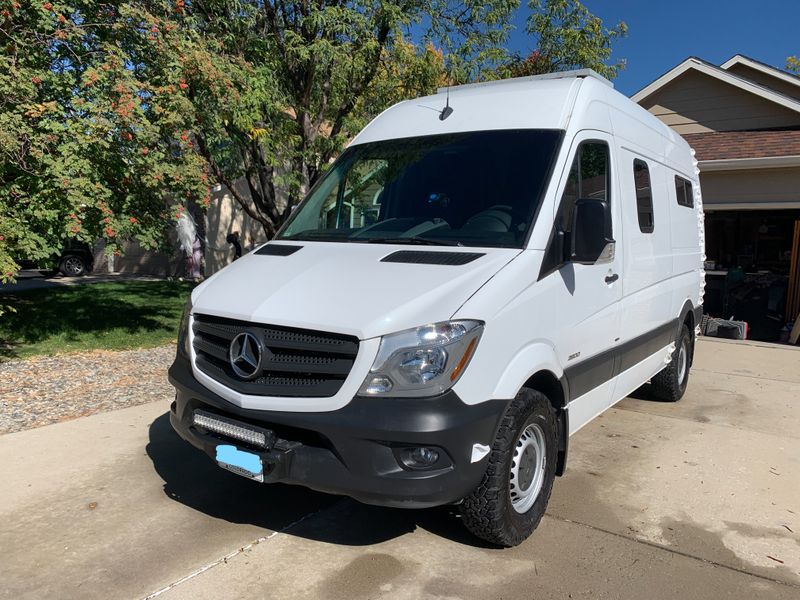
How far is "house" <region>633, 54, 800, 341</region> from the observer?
11.3 m

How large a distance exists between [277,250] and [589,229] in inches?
74.6

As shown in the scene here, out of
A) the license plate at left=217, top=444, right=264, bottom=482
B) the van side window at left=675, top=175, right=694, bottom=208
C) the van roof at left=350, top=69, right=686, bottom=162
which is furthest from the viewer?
the van side window at left=675, top=175, right=694, bottom=208

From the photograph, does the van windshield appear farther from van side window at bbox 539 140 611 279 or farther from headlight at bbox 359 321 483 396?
headlight at bbox 359 321 483 396

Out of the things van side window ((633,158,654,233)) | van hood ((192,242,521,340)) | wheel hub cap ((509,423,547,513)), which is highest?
van side window ((633,158,654,233))

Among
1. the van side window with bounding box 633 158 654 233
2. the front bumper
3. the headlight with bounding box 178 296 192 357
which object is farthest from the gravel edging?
the van side window with bounding box 633 158 654 233

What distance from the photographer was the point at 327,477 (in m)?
2.97

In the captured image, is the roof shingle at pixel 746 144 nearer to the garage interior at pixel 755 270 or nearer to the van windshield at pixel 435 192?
the garage interior at pixel 755 270

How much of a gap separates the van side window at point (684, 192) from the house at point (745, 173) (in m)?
5.10

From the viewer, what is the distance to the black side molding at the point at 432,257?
3.31 meters

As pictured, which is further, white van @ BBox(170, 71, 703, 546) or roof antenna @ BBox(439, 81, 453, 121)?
roof antenna @ BBox(439, 81, 453, 121)

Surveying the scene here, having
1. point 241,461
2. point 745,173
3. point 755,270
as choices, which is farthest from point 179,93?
point 755,270

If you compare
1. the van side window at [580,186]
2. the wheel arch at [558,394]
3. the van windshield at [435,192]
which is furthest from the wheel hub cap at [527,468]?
the van windshield at [435,192]

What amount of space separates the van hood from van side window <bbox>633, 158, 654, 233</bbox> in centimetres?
191

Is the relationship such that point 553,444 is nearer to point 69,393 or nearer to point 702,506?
point 702,506
